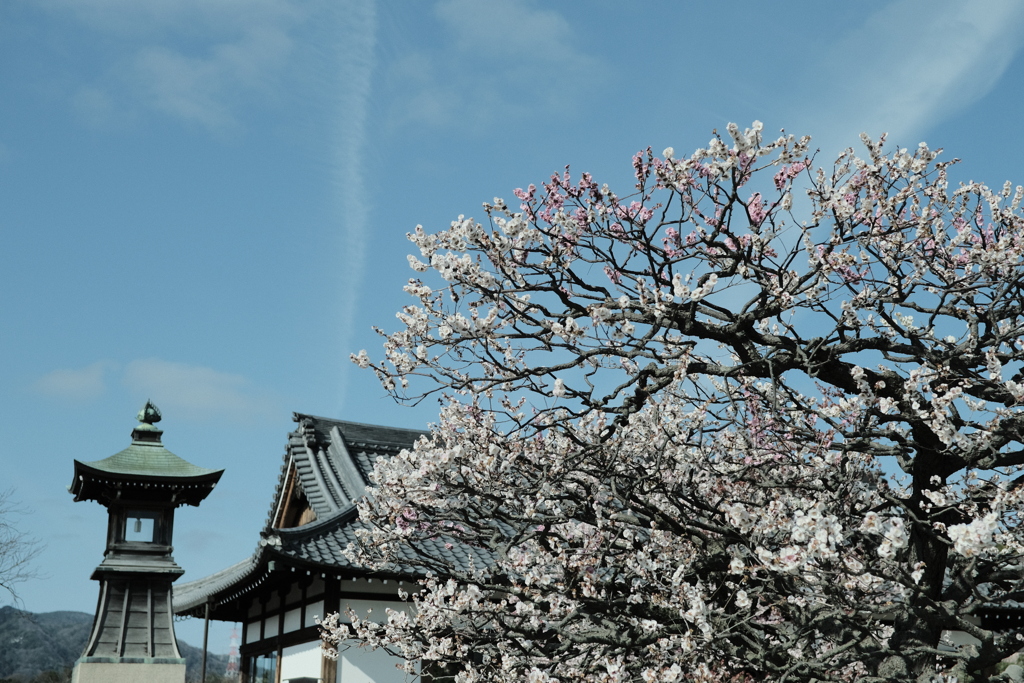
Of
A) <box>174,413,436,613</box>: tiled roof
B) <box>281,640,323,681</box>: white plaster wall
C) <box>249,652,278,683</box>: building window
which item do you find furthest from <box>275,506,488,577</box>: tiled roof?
<box>249,652,278,683</box>: building window

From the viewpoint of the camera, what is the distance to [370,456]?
2002 cm

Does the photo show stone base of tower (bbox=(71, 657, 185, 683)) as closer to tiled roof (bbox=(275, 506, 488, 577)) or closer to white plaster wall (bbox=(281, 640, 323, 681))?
white plaster wall (bbox=(281, 640, 323, 681))

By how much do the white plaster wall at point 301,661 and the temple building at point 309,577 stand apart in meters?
0.02

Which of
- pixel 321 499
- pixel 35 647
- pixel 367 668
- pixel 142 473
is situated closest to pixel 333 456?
pixel 321 499

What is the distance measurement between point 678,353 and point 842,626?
7.60 ft

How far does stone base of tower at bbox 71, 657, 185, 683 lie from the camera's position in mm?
20484

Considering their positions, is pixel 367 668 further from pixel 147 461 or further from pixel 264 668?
pixel 147 461

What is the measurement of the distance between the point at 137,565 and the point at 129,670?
2.30 m

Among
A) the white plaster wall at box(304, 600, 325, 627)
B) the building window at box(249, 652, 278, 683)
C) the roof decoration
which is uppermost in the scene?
the roof decoration

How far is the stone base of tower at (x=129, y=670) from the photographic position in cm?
2048

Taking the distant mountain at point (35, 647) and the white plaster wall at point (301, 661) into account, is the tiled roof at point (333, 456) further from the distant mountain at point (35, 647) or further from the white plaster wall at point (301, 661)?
the distant mountain at point (35, 647)

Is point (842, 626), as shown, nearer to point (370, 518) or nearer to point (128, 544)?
point (370, 518)

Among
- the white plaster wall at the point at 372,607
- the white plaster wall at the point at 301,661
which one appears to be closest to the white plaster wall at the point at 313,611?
the white plaster wall at the point at 301,661

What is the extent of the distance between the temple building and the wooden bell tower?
0.80 m
